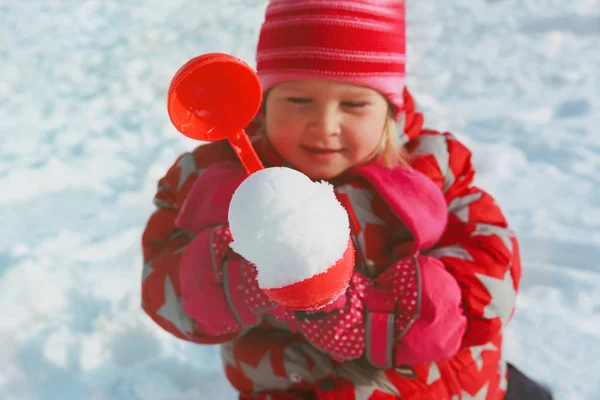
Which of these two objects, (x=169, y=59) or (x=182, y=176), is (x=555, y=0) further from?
(x=182, y=176)

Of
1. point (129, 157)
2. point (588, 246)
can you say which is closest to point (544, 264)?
point (588, 246)

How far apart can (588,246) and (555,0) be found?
2.69 metres

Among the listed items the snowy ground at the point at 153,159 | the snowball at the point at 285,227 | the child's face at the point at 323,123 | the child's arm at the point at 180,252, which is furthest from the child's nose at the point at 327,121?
the snowy ground at the point at 153,159

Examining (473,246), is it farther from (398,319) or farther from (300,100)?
(300,100)

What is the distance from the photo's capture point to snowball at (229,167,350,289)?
1.72 feet

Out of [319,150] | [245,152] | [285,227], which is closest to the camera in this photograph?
[285,227]

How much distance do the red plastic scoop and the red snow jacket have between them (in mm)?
301

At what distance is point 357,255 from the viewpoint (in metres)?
1.10

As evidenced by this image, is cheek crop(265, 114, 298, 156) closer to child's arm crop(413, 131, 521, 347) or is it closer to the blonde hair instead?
the blonde hair

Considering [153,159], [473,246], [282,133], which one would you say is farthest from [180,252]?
[153,159]

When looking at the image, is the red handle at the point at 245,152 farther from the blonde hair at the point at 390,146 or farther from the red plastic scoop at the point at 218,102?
the blonde hair at the point at 390,146

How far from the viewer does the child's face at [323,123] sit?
104 cm

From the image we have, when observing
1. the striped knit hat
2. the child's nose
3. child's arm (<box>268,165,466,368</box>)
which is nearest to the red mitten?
child's arm (<box>268,165,466,368</box>)

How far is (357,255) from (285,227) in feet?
1.97
